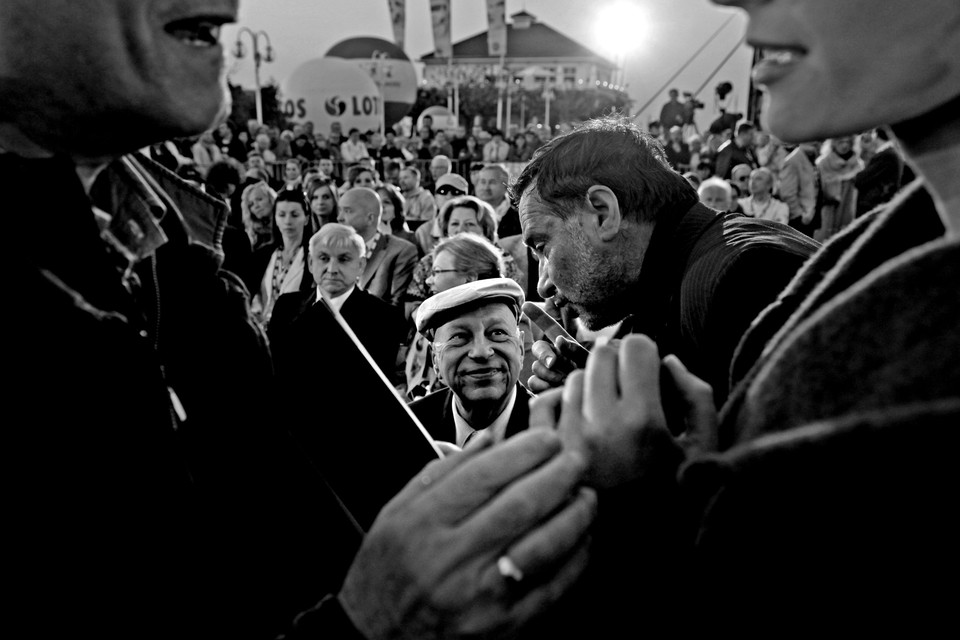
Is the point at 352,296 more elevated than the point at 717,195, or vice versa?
the point at 717,195

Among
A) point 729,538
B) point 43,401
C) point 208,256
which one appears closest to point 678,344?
point 208,256

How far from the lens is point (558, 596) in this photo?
0.81m

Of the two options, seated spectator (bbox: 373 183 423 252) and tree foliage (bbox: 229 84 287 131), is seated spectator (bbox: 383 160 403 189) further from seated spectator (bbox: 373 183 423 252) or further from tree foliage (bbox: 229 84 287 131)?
tree foliage (bbox: 229 84 287 131)

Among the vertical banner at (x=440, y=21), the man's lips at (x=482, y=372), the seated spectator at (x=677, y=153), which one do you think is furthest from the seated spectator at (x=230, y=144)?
the vertical banner at (x=440, y=21)

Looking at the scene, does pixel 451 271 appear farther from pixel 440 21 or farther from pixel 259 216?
pixel 440 21

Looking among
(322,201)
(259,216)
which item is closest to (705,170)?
(322,201)

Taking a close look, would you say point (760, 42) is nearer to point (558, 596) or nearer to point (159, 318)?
point (558, 596)

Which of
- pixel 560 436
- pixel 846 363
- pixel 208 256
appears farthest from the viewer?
pixel 208 256

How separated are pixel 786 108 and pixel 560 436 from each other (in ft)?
1.47

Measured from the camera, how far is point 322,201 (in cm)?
723

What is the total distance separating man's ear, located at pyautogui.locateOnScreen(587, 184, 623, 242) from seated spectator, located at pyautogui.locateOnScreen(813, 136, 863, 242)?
25.1 ft

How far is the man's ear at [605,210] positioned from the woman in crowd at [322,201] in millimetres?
4951

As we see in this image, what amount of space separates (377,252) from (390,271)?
23 cm

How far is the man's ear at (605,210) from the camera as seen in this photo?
8.55 feet
